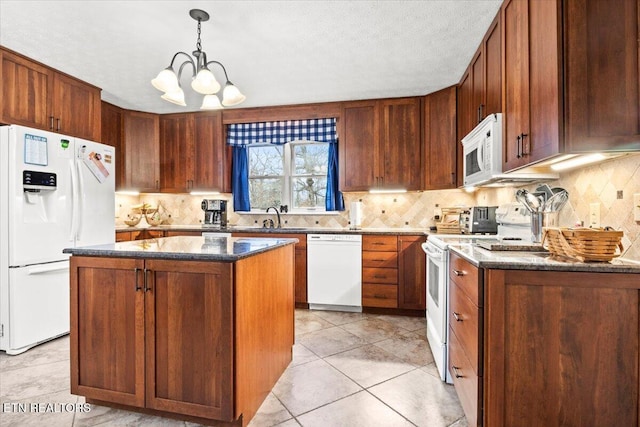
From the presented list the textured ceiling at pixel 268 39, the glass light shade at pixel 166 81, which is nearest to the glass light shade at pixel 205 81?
the glass light shade at pixel 166 81

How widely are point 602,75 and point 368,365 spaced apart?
2.12 metres

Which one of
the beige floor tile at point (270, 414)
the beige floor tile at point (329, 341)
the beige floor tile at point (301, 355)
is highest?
the beige floor tile at point (270, 414)

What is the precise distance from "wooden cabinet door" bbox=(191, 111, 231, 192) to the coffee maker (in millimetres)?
202

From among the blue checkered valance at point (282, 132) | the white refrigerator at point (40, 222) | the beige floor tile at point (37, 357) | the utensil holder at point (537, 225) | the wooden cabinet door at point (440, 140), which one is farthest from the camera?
the blue checkered valance at point (282, 132)

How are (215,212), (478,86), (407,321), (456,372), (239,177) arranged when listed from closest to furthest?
1. (456,372)
2. (478,86)
3. (407,321)
4. (215,212)
5. (239,177)

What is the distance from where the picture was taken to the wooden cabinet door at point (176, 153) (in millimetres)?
4355

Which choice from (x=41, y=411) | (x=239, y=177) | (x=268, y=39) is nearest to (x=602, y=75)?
(x=268, y=39)

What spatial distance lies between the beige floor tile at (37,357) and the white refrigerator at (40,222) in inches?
2.2

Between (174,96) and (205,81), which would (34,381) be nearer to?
(174,96)

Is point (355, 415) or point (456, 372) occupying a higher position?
point (456, 372)

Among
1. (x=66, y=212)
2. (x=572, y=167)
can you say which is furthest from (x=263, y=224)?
(x=572, y=167)

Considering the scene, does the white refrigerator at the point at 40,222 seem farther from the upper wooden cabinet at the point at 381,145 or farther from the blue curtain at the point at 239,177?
the upper wooden cabinet at the point at 381,145

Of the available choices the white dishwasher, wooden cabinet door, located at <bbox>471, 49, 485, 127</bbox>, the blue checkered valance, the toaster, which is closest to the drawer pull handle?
the toaster

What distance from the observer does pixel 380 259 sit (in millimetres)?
3555
